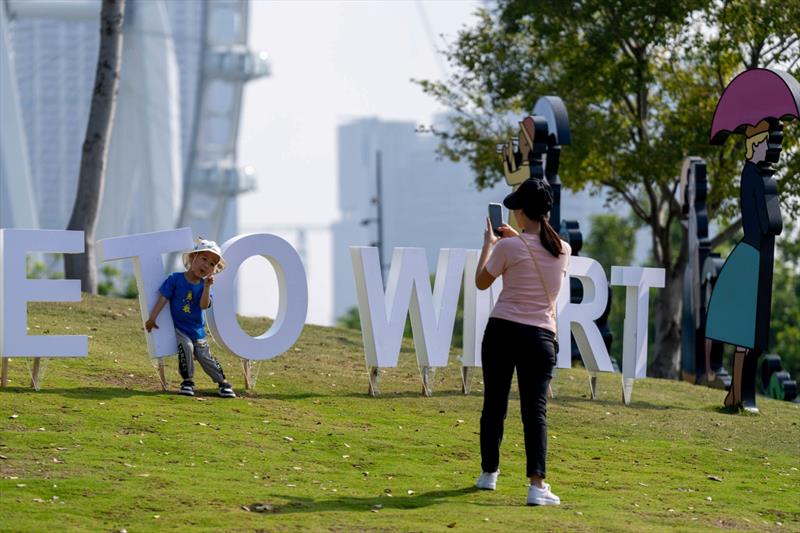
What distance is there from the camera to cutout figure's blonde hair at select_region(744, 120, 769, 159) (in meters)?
14.5

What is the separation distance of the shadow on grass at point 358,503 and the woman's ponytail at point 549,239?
5.58ft

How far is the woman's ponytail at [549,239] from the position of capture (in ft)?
28.8

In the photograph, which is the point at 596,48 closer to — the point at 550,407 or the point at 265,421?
the point at 550,407

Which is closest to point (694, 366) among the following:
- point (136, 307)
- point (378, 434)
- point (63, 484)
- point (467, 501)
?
point (136, 307)

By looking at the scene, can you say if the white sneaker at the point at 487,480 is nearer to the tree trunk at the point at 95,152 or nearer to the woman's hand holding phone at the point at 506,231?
the woman's hand holding phone at the point at 506,231

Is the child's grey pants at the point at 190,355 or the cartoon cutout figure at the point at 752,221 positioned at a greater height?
the cartoon cutout figure at the point at 752,221

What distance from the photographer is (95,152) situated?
67.6 ft

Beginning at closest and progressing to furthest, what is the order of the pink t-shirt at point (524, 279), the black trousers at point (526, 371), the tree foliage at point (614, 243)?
the black trousers at point (526, 371) < the pink t-shirt at point (524, 279) < the tree foliage at point (614, 243)

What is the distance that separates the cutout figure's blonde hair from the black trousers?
6665 mm

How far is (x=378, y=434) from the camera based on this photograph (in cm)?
1120

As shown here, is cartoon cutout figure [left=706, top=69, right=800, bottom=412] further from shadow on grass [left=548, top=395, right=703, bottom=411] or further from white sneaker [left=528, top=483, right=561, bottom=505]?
white sneaker [left=528, top=483, right=561, bottom=505]

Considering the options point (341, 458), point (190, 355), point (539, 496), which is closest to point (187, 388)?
point (190, 355)

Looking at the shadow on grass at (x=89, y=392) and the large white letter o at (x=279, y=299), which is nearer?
the shadow on grass at (x=89, y=392)

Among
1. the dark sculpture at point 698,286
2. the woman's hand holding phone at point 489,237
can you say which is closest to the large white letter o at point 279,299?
the woman's hand holding phone at point 489,237
